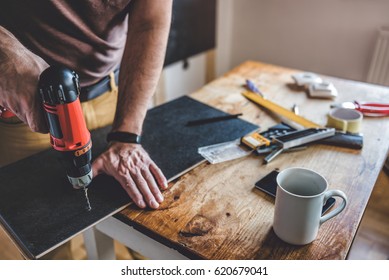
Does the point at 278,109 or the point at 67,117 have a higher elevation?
the point at 67,117

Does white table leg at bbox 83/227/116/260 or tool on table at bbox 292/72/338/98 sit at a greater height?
tool on table at bbox 292/72/338/98

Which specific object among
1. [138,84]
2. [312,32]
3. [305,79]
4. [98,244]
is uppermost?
[138,84]

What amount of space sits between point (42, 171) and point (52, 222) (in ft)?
0.68

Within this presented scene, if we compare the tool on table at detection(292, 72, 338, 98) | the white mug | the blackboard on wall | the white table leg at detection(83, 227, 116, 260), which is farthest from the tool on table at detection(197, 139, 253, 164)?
the blackboard on wall

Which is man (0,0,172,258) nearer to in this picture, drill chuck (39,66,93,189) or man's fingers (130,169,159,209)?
man's fingers (130,169,159,209)

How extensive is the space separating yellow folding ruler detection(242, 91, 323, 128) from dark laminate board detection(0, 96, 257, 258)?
121 millimetres

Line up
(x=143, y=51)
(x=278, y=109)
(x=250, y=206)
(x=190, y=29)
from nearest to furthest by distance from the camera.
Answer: (x=250, y=206) < (x=143, y=51) < (x=278, y=109) < (x=190, y=29)

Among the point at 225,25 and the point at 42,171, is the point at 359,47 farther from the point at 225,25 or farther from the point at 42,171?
the point at 42,171

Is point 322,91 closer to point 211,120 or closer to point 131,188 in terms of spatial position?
point 211,120

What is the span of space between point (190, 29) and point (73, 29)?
141 centimetres

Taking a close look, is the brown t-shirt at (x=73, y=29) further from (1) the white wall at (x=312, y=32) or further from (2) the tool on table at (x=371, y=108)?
(1) the white wall at (x=312, y=32)

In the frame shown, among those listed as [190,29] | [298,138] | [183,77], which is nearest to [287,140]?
[298,138]

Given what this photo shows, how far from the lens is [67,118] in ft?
2.02

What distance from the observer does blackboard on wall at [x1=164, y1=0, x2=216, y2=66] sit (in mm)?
2156
